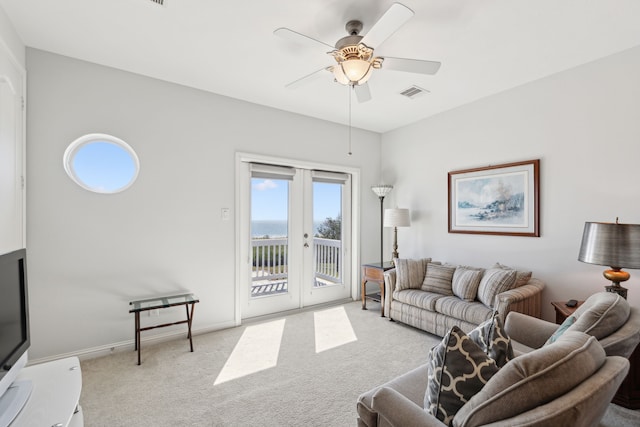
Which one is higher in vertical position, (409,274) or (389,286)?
(409,274)

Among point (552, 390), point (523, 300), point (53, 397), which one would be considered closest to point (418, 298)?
point (523, 300)

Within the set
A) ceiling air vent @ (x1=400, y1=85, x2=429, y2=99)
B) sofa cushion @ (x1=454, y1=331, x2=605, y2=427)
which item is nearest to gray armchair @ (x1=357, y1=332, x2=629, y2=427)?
sofa cushion @ (x1=454, y1=331, x2=605, y2=427)

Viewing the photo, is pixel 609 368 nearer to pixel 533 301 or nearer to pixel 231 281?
pixel 533 301

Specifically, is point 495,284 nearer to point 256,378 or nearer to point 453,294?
point 453,294

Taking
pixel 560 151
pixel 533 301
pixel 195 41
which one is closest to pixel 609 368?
pixel 533 301

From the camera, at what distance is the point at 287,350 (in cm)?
292

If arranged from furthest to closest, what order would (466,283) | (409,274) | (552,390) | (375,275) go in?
(375,275) < (409,274) < (466,283) < (552,390)

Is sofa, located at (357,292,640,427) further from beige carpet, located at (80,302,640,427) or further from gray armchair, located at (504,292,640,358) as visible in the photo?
beige carpet, located at (80,302,640,427)

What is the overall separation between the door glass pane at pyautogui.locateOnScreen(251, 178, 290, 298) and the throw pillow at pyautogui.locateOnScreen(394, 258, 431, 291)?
59.9 inches

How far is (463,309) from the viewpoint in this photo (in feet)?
9.56

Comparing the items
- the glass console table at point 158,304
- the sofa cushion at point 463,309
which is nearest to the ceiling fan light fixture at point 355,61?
the sofa cushion at point 463,309

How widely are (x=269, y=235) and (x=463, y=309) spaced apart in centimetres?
245

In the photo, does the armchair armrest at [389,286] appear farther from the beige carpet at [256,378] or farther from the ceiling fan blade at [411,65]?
the ceiling fan blade at [411,65]

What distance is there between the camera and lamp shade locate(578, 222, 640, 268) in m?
2.09
